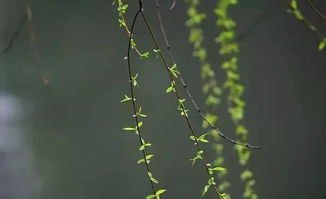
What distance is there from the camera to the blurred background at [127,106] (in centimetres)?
144

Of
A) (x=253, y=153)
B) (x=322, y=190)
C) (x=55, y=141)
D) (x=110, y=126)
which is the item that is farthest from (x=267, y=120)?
(x=55, y=141)

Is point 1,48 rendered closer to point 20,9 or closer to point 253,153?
point 20,9

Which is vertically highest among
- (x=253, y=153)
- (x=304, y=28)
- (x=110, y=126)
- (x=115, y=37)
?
(x=115, y=37)

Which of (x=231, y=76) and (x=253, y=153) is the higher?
(x=253, y=153)

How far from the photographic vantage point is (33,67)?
1.47m

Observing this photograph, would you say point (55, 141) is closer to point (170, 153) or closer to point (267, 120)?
point (170, 153)

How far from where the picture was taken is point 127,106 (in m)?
1.45

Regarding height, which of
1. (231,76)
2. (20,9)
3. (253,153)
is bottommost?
A: (231,76)

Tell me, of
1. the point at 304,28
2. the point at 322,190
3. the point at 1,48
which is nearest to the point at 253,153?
the point at 322,190

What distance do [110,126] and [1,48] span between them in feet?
1.27

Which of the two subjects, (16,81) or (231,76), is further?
(16,81)

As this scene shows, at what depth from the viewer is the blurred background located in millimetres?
1441

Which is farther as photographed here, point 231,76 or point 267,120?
point 267,120

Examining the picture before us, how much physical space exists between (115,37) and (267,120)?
51 centimetres
